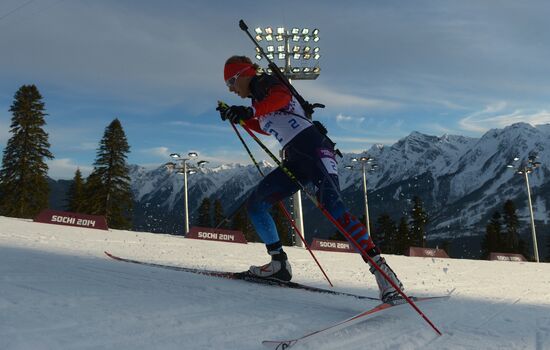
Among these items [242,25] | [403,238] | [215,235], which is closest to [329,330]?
[242,25]

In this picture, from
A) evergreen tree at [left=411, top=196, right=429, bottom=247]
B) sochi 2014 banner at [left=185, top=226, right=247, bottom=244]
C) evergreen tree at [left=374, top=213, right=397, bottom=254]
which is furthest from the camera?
evergreen tree at [left=374, top=213, right=397, bottom=254]

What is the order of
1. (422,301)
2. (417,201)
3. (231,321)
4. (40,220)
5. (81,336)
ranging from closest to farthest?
(81,336)
(231,321)
(422,301)
(40,220)
(417,201)

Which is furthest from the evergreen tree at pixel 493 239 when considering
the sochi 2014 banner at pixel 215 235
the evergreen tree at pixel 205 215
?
the sochi 2014 banner at pixel 215 235

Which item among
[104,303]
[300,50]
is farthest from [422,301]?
[300,50]

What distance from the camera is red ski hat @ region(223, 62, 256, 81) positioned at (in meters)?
4.08

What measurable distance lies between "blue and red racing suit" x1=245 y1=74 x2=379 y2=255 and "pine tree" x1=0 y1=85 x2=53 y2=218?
37.0 meters

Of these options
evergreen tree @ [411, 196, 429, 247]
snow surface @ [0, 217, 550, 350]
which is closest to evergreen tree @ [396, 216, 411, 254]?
evergreen tree @ [411, 196, 429, 247]

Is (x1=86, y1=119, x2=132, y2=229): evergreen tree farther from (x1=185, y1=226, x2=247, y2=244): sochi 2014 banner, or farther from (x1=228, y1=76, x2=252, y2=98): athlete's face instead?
(x1=228, y1=76, x2=252, y2=98): athlete's face

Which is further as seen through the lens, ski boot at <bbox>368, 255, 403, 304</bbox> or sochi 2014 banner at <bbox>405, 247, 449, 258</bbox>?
sochi 2014 banner at <bbox>405, 247, 449, 258</bbox>

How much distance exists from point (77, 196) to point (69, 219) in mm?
32728

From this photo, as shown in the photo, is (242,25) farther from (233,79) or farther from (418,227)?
(418,227)

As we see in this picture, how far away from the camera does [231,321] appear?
105 inches

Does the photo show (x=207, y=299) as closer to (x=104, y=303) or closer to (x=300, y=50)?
(x=104, y=303)

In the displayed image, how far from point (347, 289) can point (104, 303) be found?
290cm
